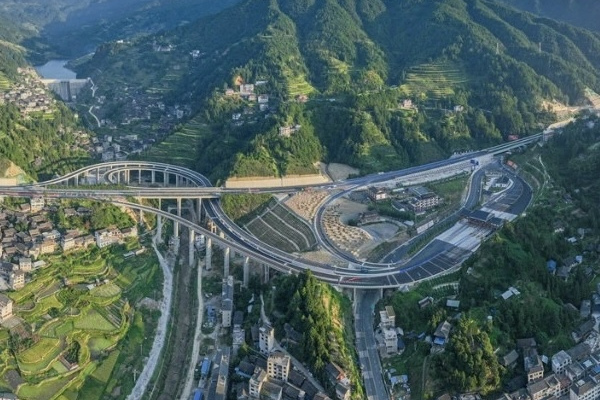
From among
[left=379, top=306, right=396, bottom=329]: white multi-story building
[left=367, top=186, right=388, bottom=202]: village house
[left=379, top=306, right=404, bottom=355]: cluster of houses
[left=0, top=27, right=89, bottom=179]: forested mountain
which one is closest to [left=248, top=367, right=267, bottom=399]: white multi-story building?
[left=379, top=306, right=404, bottom=355]: cluster of houses

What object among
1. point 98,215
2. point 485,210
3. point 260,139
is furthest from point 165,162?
point 485,210

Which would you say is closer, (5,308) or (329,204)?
(5,308)

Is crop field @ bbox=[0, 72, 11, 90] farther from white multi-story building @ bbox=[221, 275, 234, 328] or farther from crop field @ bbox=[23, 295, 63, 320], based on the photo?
white multi-story building @ bbox=[221, 275, 234, 328]

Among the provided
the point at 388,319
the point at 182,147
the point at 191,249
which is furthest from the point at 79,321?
the point at 182,147

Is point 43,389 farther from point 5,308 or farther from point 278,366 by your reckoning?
point 278,366

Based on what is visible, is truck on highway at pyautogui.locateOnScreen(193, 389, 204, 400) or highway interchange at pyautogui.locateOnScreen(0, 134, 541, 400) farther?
highway interchange at pyautogui.locateOnScreen(0, 134, 541, 400)

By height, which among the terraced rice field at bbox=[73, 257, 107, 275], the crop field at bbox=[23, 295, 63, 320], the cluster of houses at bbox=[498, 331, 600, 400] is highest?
the terraced rice field at bbox=[73, 257, 107, 275]
